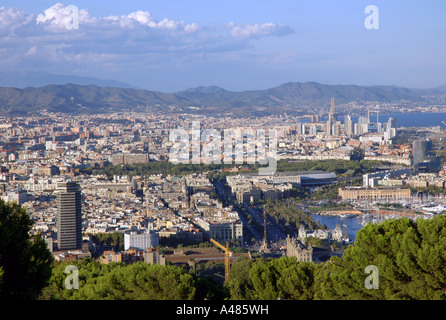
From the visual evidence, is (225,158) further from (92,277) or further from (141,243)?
A: (92,277)

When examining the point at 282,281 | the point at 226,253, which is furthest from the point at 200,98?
the point at 282,281

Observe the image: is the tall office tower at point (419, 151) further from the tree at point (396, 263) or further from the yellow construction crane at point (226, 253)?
the tree at point (396, 263)

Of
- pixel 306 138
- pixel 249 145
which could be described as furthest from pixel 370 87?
pixel 249 145

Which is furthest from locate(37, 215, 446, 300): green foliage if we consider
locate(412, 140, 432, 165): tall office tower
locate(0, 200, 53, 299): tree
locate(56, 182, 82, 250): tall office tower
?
locate(412, 140, 432, 165): tall office tower

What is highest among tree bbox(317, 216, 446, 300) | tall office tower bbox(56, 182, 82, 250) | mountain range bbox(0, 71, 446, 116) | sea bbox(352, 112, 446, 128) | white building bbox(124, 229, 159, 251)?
mountain range bbox(0, 71, 446, 116)

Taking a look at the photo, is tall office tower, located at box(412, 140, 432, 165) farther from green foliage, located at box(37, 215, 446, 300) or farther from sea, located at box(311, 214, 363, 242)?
green foliage, located at box(37, 215, 446, 300)
